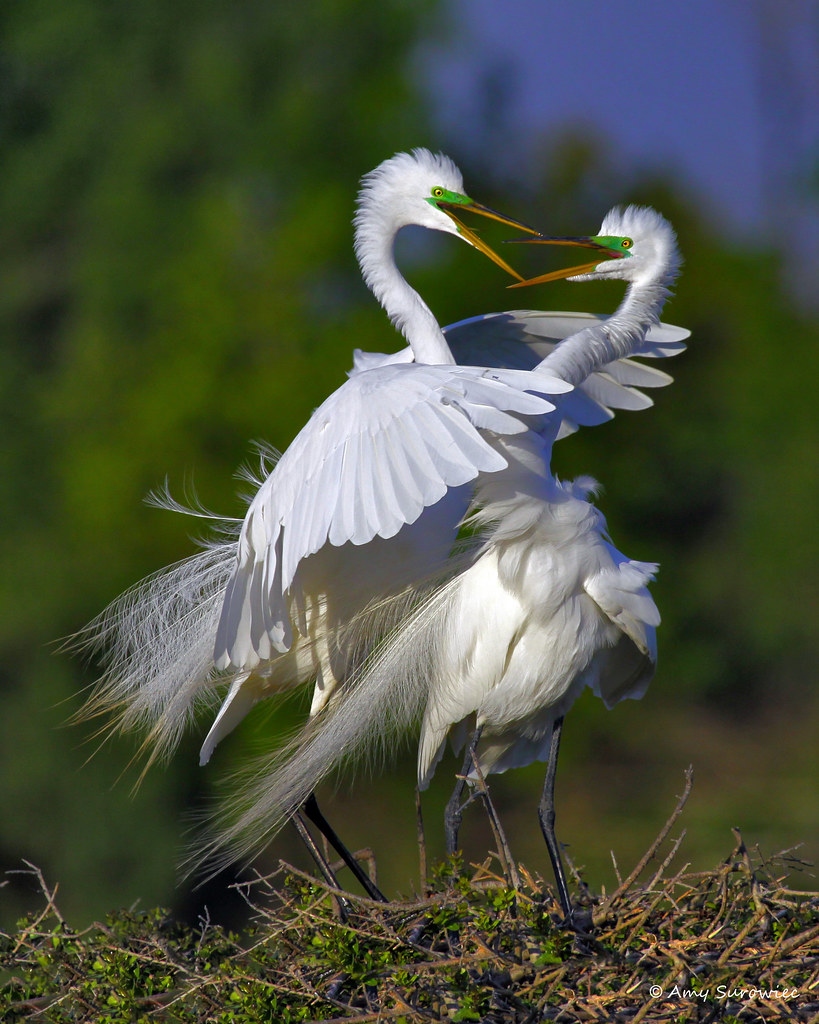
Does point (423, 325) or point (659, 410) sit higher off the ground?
point (423, 325)

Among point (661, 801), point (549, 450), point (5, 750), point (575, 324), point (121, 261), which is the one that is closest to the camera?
point (549, 450)

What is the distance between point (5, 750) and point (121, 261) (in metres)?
5.34

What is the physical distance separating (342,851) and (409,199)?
5.40ft

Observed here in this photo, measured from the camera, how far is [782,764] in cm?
1143

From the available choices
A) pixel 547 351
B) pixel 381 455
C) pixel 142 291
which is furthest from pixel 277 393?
pixel 381 455

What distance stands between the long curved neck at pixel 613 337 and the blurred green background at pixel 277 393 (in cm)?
567

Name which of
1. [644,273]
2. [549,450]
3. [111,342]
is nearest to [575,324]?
[644,273]

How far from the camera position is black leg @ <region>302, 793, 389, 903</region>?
104 inches

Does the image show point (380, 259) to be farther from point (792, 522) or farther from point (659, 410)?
point (792, 522)

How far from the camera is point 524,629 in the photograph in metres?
2.47

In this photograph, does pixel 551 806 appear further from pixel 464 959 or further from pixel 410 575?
pixel 464 959

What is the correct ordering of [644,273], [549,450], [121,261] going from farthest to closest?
[121,261]
[644,273]
[549,450]

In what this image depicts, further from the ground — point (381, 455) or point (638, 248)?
point (638, 248)

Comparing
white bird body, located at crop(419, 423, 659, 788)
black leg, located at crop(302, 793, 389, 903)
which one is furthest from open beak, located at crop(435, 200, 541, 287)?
black leg, located at crop(302, 793, 389, 903)
